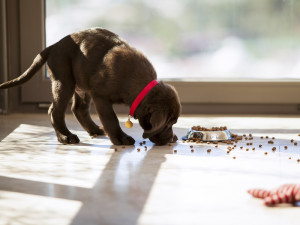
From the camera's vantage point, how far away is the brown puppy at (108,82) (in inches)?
106

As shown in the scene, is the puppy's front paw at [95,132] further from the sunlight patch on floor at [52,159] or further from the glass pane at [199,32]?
the glass pane at [199,32]

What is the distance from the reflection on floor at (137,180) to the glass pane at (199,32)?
3.67 ft

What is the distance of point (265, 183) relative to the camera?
6.65ft

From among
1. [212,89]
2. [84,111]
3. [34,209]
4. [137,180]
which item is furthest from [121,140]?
[212,89]

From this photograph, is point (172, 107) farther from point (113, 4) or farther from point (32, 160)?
point (113, 4)

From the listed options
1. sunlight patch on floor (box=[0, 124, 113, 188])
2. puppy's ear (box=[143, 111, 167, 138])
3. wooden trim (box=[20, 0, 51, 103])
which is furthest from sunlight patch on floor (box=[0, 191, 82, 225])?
wooden trim (box=[20, 0, 51, 103])

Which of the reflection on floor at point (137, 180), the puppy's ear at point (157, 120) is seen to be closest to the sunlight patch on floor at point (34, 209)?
the reflection on floor at point (137, 180)

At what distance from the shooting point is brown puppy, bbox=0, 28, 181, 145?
8.85 feet

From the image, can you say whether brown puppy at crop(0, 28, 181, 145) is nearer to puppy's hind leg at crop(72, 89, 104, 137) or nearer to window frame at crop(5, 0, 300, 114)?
puppy's hind leg at crop(72, 89, 104, 137)

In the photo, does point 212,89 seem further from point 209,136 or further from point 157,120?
point 157,120

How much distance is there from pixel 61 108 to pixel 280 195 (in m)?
1.47

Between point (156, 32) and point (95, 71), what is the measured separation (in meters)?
1.57

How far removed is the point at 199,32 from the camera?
4230 millimetres

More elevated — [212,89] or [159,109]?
[159,109]
